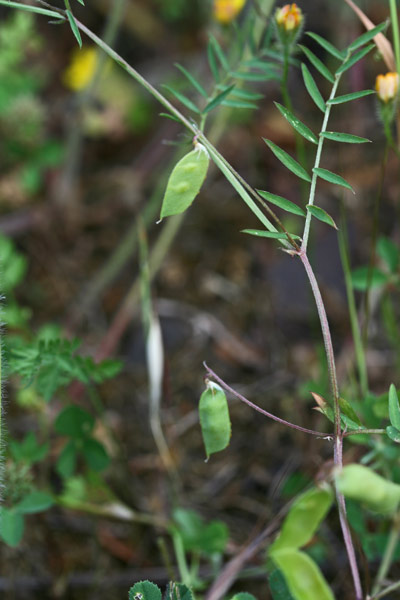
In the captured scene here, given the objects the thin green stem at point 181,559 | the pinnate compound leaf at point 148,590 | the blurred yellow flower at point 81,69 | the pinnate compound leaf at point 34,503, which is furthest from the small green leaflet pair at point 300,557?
the blurred yellow flower at point 81,69

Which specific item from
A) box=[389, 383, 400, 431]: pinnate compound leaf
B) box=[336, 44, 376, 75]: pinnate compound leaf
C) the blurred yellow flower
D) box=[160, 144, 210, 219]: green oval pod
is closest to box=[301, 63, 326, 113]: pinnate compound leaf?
box=[336, 44, 376, 75]: pinnate compound leaf

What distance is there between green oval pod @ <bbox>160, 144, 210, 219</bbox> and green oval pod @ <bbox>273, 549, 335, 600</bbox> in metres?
0.67

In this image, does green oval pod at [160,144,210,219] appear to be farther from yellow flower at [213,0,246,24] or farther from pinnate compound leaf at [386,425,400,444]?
yellow flower at [213,0,246,24]

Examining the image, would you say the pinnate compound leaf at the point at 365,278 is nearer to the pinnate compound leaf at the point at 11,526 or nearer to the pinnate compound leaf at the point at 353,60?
the pinnate compound leaf at the point at 353,60

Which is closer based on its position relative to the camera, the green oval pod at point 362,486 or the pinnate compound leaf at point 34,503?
the green oval pod at point 362,486

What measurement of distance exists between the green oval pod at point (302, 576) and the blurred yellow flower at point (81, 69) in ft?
7.34

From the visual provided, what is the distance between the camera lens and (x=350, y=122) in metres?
Result: 2.73

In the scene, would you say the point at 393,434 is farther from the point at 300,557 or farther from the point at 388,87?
the point at 388,87

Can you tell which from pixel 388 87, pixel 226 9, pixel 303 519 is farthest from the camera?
pixel 226 9

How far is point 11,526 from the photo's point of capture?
1.37 metres

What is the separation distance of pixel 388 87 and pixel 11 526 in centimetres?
126

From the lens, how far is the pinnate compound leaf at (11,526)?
4.41ft

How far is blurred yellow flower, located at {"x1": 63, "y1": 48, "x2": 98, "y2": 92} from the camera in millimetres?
→ 2821

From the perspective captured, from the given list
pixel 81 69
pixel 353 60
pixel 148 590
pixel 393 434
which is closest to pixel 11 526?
pixel 148 590
